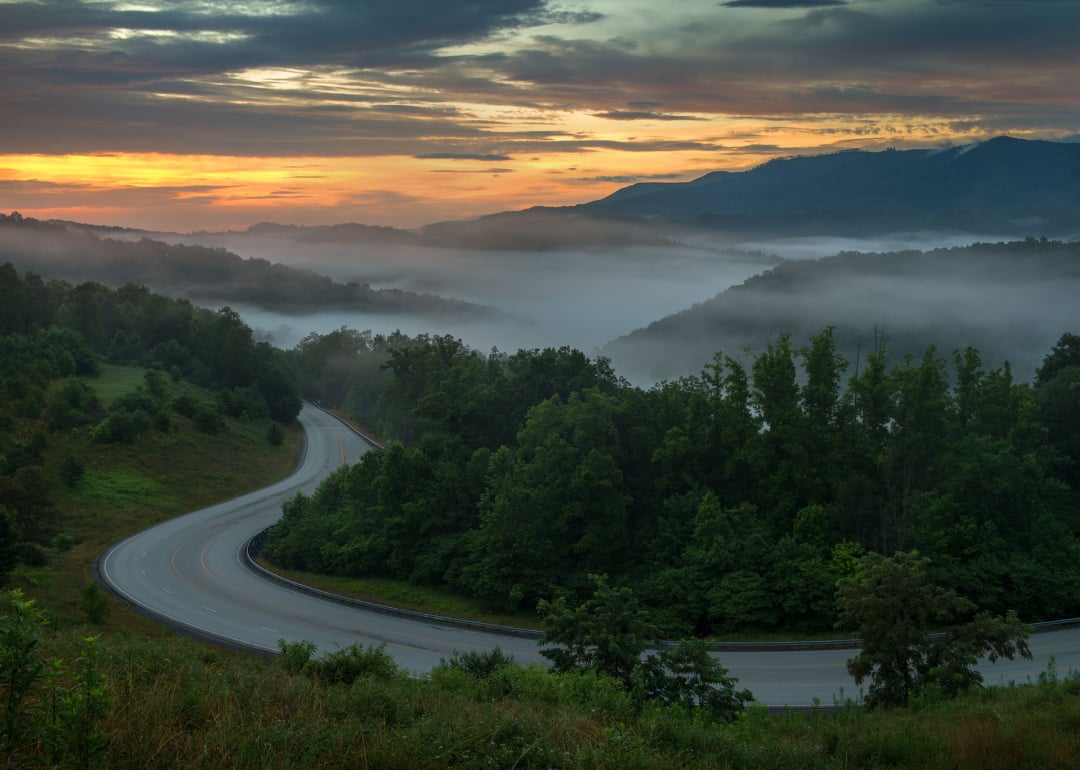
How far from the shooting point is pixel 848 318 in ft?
474

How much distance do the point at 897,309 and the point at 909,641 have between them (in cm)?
14282

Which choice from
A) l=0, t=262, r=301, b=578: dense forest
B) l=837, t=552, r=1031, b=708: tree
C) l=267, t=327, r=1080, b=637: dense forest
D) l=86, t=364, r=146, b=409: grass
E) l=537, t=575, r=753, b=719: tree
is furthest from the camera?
l=86, t=364, r=146, b=409: grass

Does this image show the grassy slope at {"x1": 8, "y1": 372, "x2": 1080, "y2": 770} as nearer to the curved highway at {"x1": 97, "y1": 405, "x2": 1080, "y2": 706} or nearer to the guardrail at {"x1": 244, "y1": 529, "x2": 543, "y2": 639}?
the curved highway at {"x1": 97, "y1": 405, "x2": 1080, "y2": 706}

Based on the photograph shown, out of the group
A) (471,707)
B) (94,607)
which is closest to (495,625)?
Answer: (94,607)

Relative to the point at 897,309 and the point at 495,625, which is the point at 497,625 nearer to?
the point at 495,625

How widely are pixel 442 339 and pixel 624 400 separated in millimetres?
15544

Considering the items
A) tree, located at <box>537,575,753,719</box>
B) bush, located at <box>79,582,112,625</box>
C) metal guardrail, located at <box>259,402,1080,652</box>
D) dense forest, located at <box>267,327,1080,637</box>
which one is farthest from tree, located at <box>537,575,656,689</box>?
bush, located at <box>79,582,112,625</box>

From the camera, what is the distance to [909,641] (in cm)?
1822

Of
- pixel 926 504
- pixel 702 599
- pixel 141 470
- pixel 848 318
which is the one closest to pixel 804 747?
pixel 702 599

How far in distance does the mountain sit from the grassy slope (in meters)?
106

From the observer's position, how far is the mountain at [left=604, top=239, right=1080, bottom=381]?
426 feet

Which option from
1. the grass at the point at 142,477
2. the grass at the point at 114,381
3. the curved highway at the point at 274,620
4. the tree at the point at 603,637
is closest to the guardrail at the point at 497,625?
the curved highway at the point at 274,620

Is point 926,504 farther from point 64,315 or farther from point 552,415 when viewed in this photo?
point 64,315

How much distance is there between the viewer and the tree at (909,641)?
17.9m
